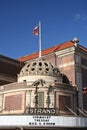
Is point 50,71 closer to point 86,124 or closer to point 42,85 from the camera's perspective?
point 42,85

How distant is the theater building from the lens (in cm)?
3606

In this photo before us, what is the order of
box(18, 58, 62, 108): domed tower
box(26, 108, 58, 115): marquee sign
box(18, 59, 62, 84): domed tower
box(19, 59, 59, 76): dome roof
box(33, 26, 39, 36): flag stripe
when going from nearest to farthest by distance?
box(26, 108, 58, 115): marquee sign, box(18, 58, 62, 108): domed tower, box(18, 59, 62, 84): domed tower, box(19, 59, 59, 76): dome roof, box(33, 26, 39, 36): flag stripe

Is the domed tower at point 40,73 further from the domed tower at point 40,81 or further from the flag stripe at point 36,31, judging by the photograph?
the flag stripe at point 36,31

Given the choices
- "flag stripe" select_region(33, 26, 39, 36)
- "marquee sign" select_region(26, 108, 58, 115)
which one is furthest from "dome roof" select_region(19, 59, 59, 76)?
"marquee sign" select_region(26, 108, 58, 115)

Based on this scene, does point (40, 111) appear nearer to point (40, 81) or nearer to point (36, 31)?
point (40, 81)

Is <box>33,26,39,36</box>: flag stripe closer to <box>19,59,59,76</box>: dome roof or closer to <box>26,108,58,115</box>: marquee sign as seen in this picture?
<box>19,59,59,76</box>: dome roof

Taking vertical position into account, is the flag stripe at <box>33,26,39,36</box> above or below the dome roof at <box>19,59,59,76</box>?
above

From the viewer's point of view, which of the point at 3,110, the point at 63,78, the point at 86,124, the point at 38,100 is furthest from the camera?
the point at 63,78

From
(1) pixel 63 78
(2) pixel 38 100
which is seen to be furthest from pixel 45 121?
(1) pixel 63 78

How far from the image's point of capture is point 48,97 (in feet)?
137

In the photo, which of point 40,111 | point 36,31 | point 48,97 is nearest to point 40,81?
point 48,97

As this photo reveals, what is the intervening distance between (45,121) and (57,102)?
668 cm

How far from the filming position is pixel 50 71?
45312mm

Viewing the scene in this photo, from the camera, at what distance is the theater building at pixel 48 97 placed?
36.1m
